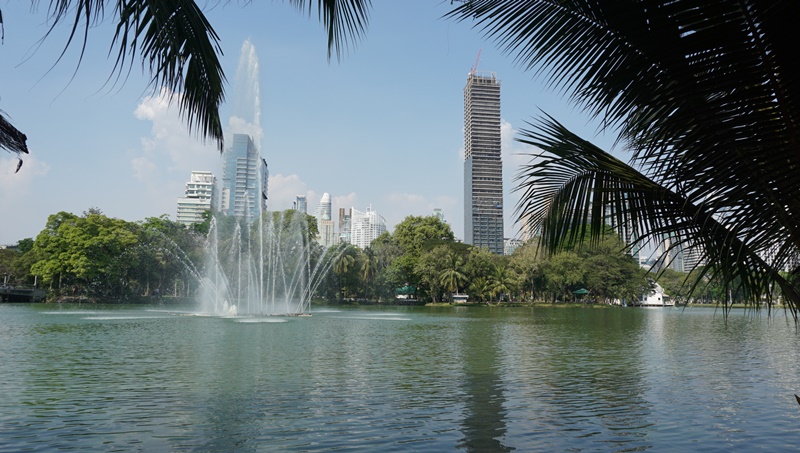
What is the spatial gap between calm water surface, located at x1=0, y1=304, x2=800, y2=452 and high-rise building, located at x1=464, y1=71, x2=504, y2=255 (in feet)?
498

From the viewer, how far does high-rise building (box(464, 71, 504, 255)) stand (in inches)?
6757

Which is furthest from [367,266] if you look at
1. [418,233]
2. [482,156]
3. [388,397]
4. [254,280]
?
[482,156]

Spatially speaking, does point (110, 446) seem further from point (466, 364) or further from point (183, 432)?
point (466, 364)

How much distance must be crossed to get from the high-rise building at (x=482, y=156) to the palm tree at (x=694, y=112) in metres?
163

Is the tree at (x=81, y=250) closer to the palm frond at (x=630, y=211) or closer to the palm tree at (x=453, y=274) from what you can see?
the palm tree at (x=453, y=274)

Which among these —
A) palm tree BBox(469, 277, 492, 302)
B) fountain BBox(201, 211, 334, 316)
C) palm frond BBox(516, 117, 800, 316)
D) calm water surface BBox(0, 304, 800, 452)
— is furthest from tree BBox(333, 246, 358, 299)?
palm frond BBox(516, 117, 800, 316)

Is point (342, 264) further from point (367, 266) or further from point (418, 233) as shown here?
point (418, 233)

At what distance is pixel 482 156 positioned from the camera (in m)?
185

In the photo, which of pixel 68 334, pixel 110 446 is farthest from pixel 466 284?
pixel 110 446

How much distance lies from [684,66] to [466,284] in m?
72.1

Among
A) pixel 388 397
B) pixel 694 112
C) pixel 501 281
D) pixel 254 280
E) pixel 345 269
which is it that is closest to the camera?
pixel 694 112

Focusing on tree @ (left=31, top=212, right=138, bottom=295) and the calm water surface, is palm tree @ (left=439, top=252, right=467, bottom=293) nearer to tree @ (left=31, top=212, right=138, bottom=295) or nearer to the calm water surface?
tree @ (left=31, top=212, right=138, bottom=295)

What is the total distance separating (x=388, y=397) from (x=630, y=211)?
24.5ft

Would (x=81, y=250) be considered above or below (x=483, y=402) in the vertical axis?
above
